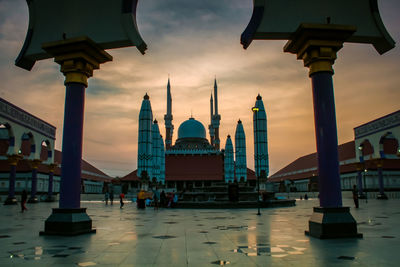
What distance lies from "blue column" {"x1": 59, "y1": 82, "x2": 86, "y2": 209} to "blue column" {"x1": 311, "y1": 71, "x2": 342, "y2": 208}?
7255mm

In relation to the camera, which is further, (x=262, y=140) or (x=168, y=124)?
(x=168, y=124)

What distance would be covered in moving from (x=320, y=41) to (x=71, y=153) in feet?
27.0

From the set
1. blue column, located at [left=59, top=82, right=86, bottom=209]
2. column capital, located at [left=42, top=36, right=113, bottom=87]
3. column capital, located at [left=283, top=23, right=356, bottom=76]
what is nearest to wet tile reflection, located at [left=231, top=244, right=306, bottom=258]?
column capital, located at [left=283, top=23, right=356, bottom=76]

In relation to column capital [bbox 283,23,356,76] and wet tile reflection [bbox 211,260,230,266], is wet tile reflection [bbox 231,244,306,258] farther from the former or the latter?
column capital [bbox 283,23,356,76]

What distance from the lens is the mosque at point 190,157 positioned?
1523 inches

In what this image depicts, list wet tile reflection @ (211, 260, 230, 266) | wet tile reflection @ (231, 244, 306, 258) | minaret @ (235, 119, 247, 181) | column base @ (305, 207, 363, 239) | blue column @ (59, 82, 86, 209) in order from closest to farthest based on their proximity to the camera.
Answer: wet tile reflection @ (211, 260, 230, 266)
wet tile reflection @ (231, 244, 306, 258)
column base @ (305, 207, 363, 239)
blue column @ (59, 82, 86, 209)
minaret @ (235, 119, 247, 181)

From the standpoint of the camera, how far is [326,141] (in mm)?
9062

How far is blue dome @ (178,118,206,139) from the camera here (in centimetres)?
7306

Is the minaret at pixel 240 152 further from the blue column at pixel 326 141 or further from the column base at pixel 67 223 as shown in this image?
the column base at pixel 67 223

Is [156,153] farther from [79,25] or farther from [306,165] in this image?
[79,25]

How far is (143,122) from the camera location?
38.7 meters

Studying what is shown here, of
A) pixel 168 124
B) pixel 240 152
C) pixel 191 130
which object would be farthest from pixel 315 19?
pixel 168 124

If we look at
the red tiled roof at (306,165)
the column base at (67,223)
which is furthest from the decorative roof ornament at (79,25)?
the red tiled roof at (306,165)

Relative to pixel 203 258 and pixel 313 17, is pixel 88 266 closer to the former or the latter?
pixel 203 258
